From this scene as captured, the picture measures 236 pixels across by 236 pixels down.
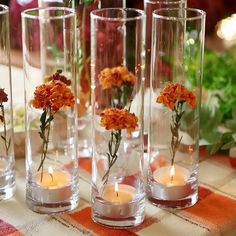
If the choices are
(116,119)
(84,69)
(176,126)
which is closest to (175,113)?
(176,126)

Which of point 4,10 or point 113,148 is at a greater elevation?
point 4,10

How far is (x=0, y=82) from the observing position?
0.93 metres

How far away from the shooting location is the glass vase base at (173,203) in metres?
0.94

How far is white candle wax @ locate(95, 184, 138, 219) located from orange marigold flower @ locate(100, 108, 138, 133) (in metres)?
0.10

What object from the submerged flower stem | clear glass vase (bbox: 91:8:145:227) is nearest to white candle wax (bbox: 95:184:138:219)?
clear glass vase (bbox: 91:8:145:227)

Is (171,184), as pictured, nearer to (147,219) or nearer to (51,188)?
(147,219)

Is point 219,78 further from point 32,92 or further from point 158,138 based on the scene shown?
point 32,92

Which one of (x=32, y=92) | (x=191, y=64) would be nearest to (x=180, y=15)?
(x=191, y=64)

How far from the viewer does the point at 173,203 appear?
941 mm

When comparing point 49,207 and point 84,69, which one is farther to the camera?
point 84,69

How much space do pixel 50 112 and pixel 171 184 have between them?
20 centimetres

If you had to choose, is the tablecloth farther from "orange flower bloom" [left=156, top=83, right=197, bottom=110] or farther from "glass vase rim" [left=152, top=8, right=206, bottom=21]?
"glass vase rim" [left=152, top=8, right=206, bottom=21]

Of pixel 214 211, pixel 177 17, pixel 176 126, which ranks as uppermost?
pixel 177 17

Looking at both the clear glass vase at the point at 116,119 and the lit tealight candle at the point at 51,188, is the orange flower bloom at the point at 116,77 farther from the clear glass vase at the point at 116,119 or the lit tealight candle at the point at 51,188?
the lit tealight candle at the point at 51,188
